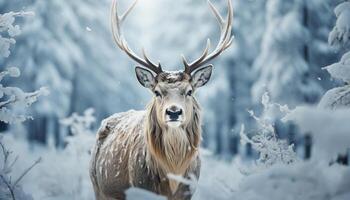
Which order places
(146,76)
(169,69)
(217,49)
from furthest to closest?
1. (169,69)
2. (217,49)
3. (146,76)

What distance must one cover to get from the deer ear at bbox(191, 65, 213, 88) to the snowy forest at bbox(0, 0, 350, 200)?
76cm

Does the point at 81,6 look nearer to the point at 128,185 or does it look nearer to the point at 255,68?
the point at 255,68

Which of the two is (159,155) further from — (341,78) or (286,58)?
(286,58)

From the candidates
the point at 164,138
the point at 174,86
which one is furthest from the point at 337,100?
the point at 164,138

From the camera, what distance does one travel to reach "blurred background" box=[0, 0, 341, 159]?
572 centimetres

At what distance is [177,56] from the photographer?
6531 mm

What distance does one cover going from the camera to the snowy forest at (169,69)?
207 inches

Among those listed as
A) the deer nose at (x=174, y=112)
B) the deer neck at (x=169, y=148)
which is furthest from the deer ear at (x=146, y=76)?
the deer nose at (x=174, y=112)

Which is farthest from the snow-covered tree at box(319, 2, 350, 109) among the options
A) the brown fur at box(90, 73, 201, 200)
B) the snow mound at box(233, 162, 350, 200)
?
the snow mound at box(233, 162, 350, 200)

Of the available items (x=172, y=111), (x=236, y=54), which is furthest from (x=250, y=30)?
(x=172, y=111)

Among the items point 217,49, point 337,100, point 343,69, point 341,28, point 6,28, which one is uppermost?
point 341,28

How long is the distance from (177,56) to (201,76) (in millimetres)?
1736

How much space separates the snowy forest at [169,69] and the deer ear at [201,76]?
759 mm

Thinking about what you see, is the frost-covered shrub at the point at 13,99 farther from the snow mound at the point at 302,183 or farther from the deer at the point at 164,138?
the snow mound at the point at 302,183
